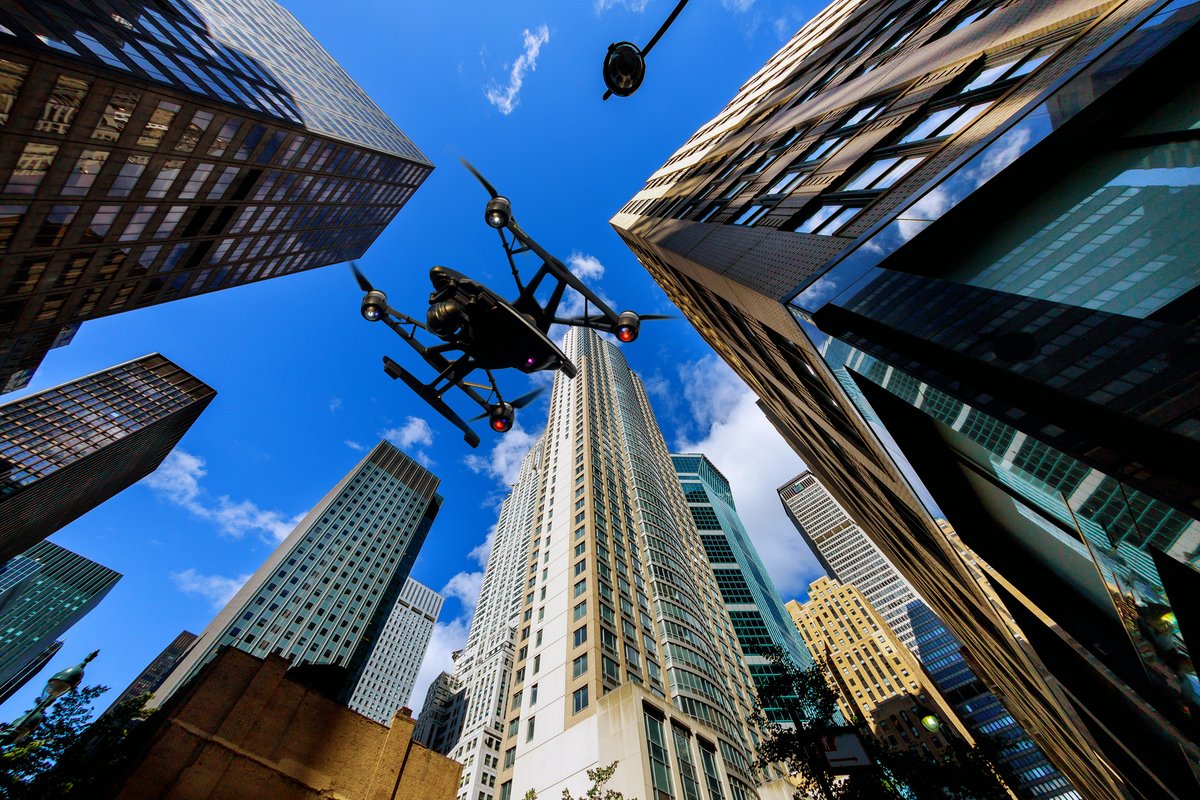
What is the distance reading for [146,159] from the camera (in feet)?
112

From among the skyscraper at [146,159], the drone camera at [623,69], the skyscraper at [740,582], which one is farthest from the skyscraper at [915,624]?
the skyscraper at [146,159]

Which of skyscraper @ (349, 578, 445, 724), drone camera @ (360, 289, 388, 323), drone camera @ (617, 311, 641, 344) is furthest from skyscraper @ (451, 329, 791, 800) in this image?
skyscraper @ (349, 578, 445, 724)

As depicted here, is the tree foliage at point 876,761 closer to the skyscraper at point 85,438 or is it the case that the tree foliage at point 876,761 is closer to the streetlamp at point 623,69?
the streetlamp at point 623,69

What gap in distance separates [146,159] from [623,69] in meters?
46.7

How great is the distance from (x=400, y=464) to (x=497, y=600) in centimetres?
6228

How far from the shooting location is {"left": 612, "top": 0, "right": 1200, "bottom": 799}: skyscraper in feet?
11.8

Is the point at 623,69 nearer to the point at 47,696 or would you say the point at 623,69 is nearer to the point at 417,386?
the point at 417,386

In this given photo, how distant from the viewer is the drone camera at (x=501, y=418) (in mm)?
13062

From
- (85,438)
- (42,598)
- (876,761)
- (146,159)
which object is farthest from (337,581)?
(876,761)

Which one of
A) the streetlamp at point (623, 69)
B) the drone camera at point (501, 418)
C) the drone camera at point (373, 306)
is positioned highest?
the drone camera at point (373, 306)

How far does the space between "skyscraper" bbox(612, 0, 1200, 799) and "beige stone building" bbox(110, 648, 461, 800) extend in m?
11.6

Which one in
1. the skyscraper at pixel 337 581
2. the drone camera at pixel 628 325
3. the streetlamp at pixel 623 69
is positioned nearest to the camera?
the streetlamp at pixel 623 69

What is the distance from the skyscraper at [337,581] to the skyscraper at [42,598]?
247 ft

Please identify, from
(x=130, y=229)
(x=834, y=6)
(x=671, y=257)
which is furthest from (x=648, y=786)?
(x=130, y=229)
